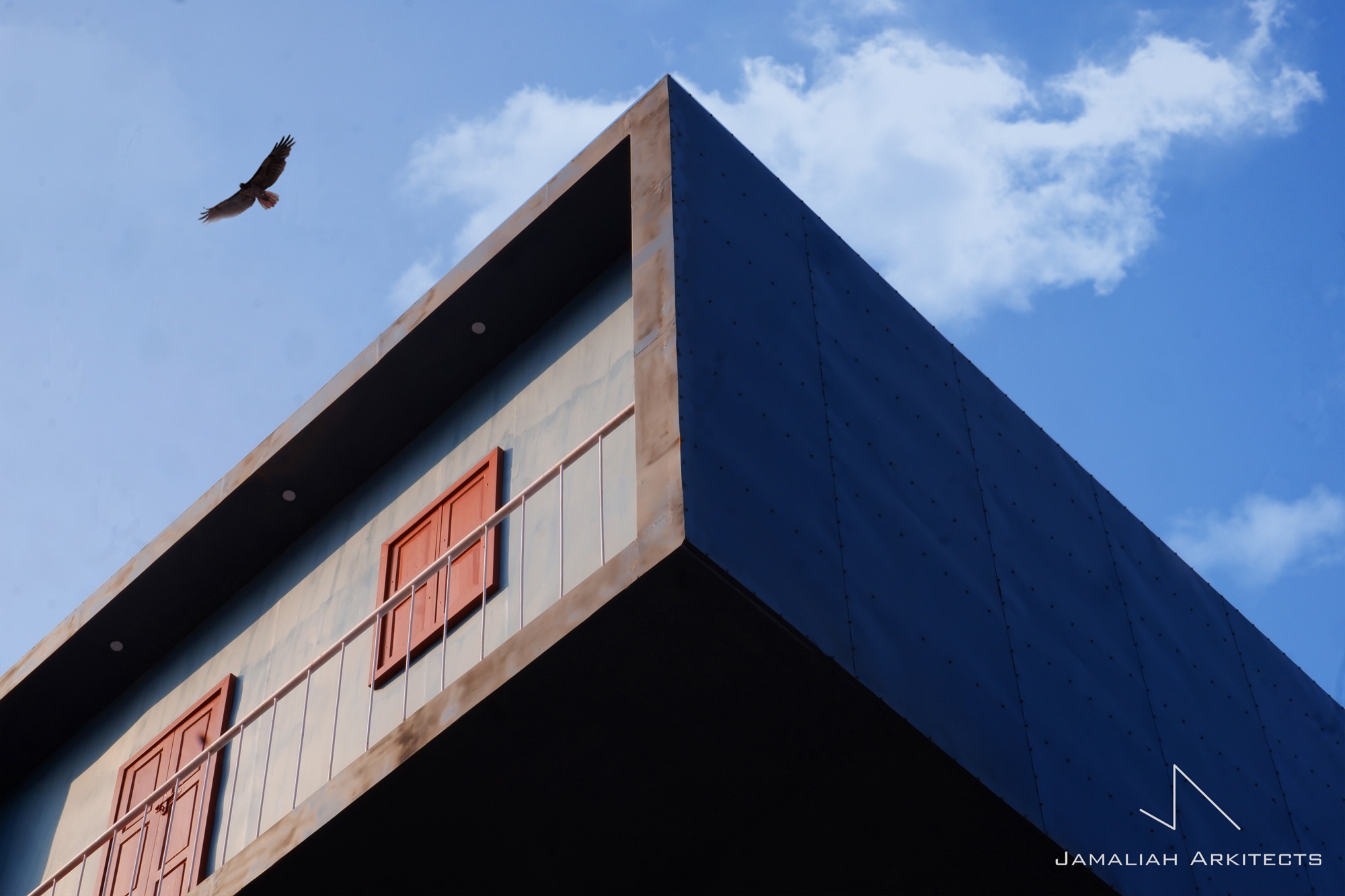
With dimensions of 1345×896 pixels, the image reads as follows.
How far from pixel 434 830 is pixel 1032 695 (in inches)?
152

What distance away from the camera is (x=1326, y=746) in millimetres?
13438

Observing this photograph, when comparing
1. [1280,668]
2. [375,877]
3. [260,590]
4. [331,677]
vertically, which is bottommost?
[375,877]

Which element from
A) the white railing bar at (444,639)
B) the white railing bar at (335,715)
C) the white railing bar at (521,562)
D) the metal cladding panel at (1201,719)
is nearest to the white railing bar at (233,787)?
the white railing bar at (335,715)

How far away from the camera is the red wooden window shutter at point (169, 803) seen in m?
11.4

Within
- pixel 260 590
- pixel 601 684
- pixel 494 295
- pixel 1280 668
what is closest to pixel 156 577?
pixel 260 590

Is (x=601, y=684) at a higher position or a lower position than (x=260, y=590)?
lower

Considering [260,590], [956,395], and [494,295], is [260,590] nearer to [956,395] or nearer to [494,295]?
[494,295]

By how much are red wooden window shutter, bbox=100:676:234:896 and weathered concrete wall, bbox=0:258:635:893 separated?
0.59 ft

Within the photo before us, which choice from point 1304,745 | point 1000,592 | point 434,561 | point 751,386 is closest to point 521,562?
point 751,386

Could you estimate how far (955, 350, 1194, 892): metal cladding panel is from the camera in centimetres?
936

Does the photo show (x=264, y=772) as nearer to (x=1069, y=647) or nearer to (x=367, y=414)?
(x=367, y=414)

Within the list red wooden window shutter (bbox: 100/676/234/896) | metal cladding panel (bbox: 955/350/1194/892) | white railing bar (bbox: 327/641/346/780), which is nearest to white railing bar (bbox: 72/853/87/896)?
red wooden window shutter (bbox: 100/676/234/896)

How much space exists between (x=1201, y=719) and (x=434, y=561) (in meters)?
6.07

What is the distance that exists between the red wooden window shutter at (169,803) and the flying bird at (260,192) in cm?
404
